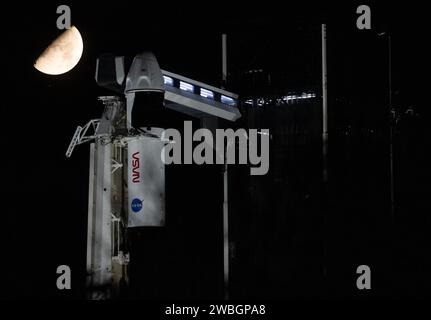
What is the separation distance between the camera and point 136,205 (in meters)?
12.7

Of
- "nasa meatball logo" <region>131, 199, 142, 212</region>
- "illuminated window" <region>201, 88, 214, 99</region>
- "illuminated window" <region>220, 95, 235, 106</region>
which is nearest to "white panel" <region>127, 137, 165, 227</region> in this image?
"nasa meatball logo" <region>131, 199, 142, 212</region>

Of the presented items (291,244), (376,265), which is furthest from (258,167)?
(376,265)

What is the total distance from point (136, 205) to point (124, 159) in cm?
96

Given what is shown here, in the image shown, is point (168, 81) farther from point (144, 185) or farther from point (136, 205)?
point (136, 205)

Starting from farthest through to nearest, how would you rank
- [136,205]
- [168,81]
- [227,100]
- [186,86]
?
[227,100] → [186,86] → [168,81] → [136,205]

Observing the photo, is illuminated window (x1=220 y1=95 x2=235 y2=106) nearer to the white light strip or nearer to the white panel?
the white light strip

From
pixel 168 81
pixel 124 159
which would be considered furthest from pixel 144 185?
pixel 168 81

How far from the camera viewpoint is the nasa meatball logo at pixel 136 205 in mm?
12734

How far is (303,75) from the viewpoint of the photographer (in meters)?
14.8

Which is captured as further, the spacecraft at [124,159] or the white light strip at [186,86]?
the white light strip at [186,86]

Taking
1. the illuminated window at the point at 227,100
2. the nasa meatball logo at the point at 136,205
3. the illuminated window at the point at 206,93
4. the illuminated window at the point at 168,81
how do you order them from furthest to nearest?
the illuminated window at the point at 227,100
the illuminated window at the point at 206,93
the illuminated window at the point at 168,81
the nasa meatball logo at the point at 136,205

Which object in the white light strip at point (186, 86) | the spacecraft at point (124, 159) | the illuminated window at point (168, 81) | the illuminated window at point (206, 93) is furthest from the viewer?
the illuminated window at point (206, 93)

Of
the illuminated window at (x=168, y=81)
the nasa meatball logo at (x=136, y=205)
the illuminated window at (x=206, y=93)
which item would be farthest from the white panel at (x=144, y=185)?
the illuminated window at (x=206, y=93)

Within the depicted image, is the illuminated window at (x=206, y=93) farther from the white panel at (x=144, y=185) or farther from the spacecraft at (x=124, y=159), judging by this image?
the white panel at (x=144, y=185)
